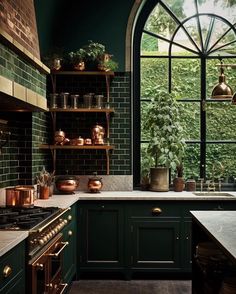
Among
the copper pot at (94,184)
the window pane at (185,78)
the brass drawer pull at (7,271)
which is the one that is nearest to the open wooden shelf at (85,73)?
the window pane at (185,78)

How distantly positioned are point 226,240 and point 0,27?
220 cm

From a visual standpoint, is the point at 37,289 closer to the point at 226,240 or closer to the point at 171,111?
the point at 226,240

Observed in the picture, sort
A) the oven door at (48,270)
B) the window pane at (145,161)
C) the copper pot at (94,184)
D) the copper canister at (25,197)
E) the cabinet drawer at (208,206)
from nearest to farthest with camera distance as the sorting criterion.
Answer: the oven door at (48,270)
the copper canister at (25,197)
the cabinet drawer at (208,206)
the copper pot at (94,184)
the window pane at (145,161)

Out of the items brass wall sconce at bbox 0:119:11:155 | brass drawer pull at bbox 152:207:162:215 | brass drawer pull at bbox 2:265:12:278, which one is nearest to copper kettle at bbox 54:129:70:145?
brass wall sconce at bbox 0:119:11:155

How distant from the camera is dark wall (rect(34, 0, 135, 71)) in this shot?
671 cm

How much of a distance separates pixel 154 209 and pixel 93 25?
2.47 m

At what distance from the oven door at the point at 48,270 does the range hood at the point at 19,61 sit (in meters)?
1.15

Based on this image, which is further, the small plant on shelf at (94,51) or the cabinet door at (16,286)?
the small plant on shelf at (94,51)

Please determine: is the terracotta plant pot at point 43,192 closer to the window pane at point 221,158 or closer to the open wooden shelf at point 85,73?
the open wooden shelf at point 85,73

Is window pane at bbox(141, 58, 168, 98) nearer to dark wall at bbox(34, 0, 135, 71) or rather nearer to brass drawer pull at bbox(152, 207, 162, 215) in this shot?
dark wall at bbox(34, 0, 135, 71)

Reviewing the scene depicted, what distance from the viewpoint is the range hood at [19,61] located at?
3858 mm

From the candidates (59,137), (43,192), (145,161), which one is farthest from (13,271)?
(145,161)

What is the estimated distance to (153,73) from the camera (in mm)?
6930

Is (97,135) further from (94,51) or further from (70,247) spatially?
(70,247)
